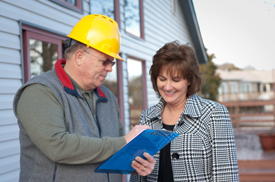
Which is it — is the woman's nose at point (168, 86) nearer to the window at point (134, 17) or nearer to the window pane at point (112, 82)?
the window pane at point (112, 82)

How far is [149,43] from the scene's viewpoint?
736 centimetres

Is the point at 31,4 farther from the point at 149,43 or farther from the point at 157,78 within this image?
the point at 149,43

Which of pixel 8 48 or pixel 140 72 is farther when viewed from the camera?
pixel 140 72

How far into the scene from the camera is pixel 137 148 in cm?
156

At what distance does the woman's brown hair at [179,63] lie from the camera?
6.91 feet

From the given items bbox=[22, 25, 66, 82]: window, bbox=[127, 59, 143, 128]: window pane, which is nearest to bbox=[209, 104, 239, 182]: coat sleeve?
bbox=[22, 25, 66, 82]: window

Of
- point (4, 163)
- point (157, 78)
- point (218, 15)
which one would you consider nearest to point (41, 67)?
point (4, 163)

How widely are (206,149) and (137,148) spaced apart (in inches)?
25.5

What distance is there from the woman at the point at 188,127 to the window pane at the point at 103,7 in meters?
3.10

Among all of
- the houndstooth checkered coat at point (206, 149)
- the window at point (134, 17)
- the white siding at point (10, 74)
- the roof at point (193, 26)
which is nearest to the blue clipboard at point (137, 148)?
the houndstooth checkered coat at point (206, 149)

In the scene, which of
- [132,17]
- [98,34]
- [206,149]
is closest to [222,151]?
[206,149]

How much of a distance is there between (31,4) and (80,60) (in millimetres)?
2112

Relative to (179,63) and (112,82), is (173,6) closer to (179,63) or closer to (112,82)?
(112,82)

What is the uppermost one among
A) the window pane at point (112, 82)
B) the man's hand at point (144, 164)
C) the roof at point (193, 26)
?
the roof at point (193, 26)
